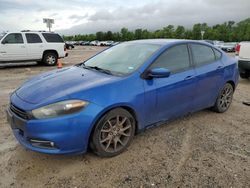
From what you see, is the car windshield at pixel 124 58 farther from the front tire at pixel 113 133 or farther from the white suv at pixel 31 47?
the white suv at pixel 31 47

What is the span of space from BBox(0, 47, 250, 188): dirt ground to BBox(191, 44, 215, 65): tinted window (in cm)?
125

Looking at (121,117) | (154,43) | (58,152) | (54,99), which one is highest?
(154,43)

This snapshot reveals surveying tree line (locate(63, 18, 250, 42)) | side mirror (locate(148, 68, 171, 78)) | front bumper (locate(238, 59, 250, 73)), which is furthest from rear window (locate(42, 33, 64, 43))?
tree line (locate(63, 18, 250, 42))

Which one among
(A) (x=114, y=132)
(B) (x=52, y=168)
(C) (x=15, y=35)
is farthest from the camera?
(C) (x=15, y=35)

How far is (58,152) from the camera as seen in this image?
10.2ft

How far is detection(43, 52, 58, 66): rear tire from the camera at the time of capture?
45.6 ft

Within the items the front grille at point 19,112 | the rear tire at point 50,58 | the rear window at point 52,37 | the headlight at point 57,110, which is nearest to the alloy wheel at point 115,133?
the headlight at point 57,110

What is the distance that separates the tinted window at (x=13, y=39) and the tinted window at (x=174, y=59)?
1060cm

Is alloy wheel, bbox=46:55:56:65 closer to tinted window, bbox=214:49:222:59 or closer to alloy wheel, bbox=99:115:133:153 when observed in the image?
tinted window, bbox=214:49:222:59

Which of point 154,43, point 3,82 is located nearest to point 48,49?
point 3,82

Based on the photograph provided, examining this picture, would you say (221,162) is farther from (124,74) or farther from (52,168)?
(52,168)

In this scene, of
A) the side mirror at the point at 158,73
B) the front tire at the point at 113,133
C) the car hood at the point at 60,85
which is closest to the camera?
the car hood at the point at 60,85

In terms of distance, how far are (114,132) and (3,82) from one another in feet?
22.2

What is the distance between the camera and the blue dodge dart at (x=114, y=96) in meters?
3.08
